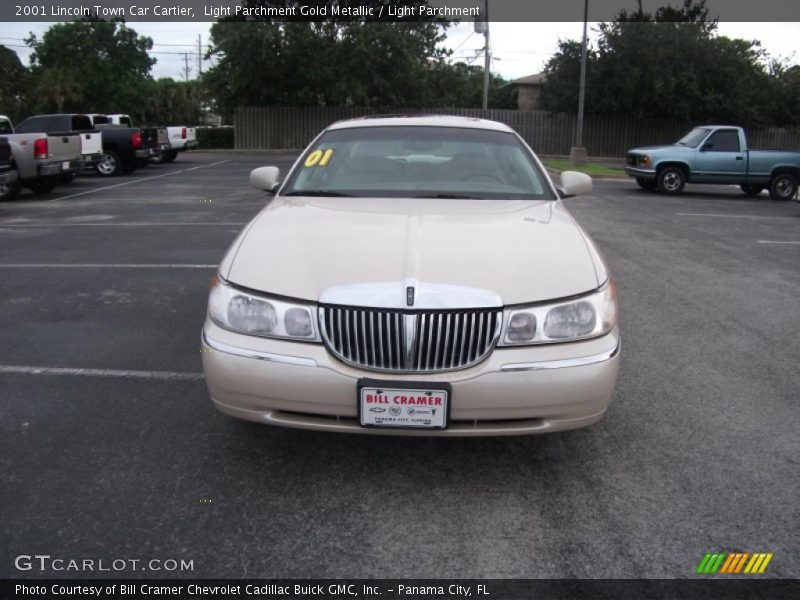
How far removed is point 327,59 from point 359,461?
3132 centimetres

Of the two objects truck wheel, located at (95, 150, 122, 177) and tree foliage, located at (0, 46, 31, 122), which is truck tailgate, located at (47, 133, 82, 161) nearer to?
truck wheel, located at (95, 150, 122, 177)

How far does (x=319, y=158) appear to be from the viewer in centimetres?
468

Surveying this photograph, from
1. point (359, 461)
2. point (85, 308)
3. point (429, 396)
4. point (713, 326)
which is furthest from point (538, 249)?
point (85, 308)

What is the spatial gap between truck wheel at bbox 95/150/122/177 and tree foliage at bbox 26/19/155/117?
34.9 metres

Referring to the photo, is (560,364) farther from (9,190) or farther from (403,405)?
(9,190)

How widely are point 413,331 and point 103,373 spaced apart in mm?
2631

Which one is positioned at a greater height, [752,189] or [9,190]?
[752,189]

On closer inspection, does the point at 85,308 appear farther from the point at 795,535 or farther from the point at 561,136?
the point at 561,136

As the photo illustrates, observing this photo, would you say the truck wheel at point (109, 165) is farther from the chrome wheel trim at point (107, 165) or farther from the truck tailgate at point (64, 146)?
the truck tailgate at point (64, 146)

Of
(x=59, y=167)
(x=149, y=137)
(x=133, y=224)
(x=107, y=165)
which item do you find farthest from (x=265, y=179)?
(x=149, y=137)

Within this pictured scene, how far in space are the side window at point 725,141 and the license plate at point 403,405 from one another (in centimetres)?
1642

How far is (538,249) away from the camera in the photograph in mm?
3314

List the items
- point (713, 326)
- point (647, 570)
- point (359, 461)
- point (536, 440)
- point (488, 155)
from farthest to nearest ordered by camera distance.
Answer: point (713, 326), point (488, 155), point (536, 440), point (359, 461), point (647, 570)

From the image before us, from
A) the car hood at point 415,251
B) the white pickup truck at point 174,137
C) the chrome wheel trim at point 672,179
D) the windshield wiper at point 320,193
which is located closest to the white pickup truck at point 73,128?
the white pickup truck at point 174,137
